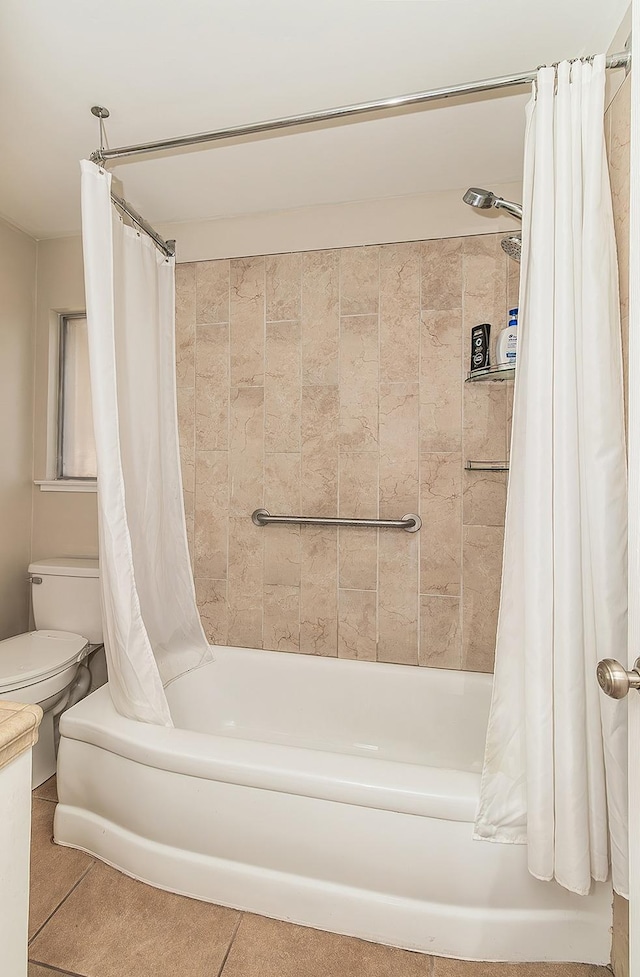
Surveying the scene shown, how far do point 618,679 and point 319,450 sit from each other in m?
1.68

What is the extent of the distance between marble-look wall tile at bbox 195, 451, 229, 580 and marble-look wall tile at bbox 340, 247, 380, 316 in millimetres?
838

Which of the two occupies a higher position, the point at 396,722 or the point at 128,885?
the point at 396,722

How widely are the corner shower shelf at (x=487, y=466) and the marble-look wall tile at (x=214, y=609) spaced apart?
116 centimetres

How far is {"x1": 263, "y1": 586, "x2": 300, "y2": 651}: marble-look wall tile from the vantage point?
7.82ft

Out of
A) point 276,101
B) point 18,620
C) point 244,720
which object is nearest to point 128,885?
point 244,720

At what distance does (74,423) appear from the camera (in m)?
2.73

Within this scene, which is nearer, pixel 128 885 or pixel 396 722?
pixel 128 885

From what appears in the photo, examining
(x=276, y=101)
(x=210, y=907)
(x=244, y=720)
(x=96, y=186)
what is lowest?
(x=210, y=907)

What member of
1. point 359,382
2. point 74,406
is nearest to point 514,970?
point 359,382

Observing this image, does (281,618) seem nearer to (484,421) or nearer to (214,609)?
(214,609)

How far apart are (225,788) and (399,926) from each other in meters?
0.56

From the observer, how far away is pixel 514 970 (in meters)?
1.36

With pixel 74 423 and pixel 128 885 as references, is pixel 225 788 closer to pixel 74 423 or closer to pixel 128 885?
pixel 128 885

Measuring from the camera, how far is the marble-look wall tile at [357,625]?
90.4 inches
